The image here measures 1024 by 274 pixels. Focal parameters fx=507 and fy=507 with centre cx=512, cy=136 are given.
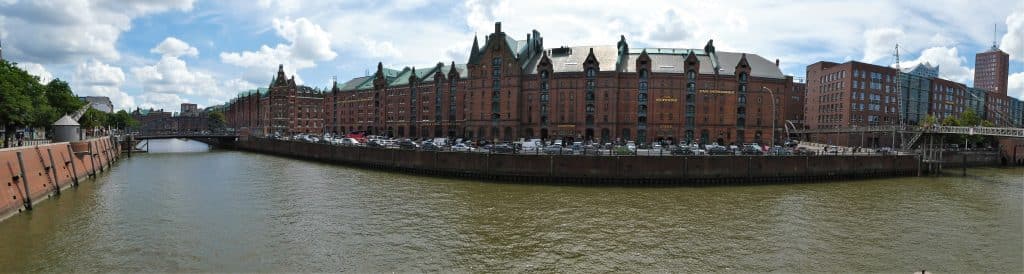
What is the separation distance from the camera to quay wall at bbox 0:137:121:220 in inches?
1219

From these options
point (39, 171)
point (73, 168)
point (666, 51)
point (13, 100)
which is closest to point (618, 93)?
point (666, 51)

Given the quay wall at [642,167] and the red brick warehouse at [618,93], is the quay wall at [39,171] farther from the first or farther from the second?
the red brick warehouse at [618,93]

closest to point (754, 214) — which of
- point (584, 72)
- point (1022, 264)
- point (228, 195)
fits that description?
point (1022, 264)

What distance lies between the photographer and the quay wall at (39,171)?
31.0m

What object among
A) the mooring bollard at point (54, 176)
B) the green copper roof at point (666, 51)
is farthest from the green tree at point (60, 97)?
the green copper roof at point (666, 51)

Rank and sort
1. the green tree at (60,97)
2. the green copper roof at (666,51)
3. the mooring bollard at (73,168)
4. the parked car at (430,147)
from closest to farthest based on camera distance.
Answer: the mooring bollard at (73,168) < the parked car at (430,147) < the green tree at (60,97) < the green copper roof at (666,51)

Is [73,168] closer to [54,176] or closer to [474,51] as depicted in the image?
[54,176]

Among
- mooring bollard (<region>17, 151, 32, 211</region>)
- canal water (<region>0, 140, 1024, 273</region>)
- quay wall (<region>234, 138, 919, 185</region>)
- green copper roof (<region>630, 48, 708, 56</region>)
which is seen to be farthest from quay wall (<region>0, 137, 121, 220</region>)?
green copper roof (<region>630, 48, 708, 56</region>)

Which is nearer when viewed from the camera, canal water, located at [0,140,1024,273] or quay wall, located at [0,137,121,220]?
canal water, located at [0,140,1024,273]

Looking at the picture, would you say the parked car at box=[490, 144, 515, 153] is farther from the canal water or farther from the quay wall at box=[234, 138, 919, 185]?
the canal water

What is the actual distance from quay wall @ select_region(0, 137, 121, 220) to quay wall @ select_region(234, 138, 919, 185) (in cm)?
3201

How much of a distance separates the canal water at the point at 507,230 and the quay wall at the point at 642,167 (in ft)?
10.8

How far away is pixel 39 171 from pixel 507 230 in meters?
36.0

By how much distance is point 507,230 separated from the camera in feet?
98.2
